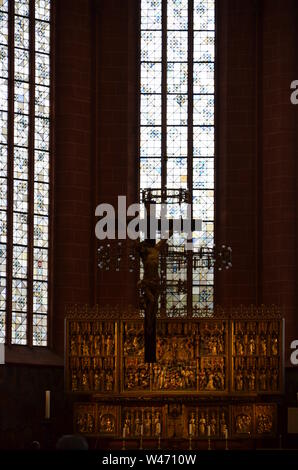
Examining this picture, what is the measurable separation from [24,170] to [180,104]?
13.5 ft

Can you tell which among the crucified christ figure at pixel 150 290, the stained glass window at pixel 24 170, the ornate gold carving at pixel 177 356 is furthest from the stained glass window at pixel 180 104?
the crucified christ figure at pixel 150 290

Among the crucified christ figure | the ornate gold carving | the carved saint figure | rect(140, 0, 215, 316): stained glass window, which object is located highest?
rect(140, 0, 215, 316): stained glass window

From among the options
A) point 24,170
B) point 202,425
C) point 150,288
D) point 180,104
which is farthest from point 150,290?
point 180,104

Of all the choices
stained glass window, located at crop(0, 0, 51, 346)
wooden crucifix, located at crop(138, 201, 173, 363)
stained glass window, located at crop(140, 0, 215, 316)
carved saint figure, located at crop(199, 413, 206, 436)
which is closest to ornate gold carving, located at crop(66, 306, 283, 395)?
carved saint figure, located at crop(199, 413, 206, 436)

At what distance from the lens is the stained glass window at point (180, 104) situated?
80.1 feet

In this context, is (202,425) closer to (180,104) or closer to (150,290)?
(150,290)

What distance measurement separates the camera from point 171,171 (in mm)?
24594

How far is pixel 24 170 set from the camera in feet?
75.6

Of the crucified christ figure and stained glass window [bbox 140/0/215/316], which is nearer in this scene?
the crucified christ figure

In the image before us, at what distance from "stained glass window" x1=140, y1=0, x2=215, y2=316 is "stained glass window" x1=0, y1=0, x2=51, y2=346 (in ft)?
8.01

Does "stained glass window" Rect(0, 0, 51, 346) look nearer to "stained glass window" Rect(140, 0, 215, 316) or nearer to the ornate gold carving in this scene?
"stained glass window" Rect(140, 0, 215, 316)

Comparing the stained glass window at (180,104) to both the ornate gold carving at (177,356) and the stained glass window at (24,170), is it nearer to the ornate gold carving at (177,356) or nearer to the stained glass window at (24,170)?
the stained glass window at (24,170)

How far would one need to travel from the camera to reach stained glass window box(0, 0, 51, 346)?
73.6 ft
